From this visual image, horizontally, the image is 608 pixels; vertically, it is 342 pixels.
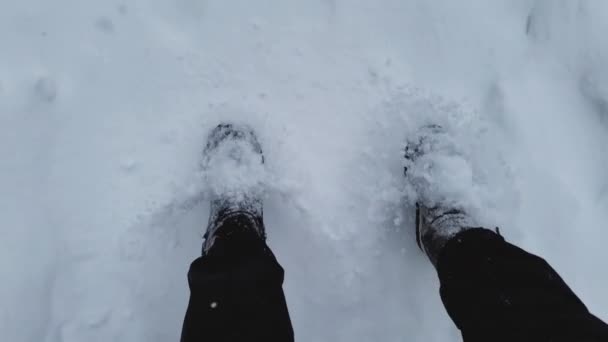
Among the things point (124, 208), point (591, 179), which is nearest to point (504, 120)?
point (591, 179)

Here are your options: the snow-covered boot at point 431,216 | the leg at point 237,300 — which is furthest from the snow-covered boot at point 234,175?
the snow-covered boot at point 431,216

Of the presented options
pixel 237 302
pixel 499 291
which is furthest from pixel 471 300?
pixel 237 302

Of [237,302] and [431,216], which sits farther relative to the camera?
[431,216]

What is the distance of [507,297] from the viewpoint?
1.11 metres

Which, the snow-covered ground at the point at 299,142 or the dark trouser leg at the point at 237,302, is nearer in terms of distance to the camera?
the dark trouser leg at the point at 237,302

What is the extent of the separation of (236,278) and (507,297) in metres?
0.74

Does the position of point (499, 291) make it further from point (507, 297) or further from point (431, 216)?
point (431, 216)

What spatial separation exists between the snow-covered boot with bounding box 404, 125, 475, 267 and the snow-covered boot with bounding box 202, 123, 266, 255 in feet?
1.98

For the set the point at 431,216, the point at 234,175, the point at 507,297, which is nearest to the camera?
the point at 507,297

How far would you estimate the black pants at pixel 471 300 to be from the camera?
102 cm

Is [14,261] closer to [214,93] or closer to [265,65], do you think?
[214,93]

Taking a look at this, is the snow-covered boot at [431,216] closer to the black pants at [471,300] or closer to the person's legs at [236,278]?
the black pants at [471,300]

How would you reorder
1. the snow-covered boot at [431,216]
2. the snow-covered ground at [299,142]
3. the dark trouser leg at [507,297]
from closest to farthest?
1. the dark trouser leg at [507,297]
2. the snow-covered boot at [431,216]
3. the snow-covered ground at [299,142]

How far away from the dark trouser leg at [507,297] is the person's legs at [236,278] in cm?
51
